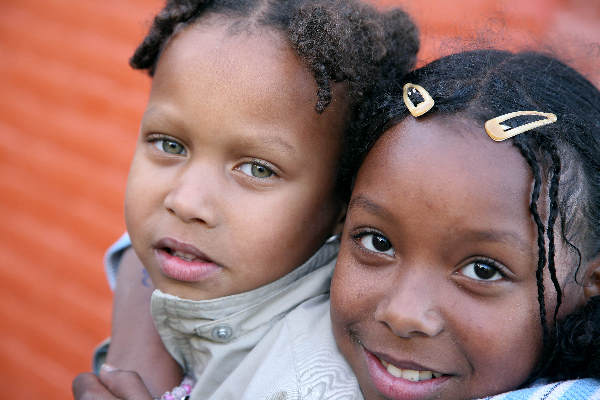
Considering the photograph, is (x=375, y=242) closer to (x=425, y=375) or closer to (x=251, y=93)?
(x=425, y=375)

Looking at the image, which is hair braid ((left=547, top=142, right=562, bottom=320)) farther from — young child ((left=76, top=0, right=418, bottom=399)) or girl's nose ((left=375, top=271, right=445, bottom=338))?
young child ((left=76, top=0, right=418, bottom=399))

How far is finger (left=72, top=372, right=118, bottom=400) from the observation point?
1977mm

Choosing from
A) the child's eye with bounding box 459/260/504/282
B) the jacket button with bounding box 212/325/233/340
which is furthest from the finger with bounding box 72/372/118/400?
the child's eye with bounding box 459/260/504/282

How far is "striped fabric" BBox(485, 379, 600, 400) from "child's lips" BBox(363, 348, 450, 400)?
0.17m

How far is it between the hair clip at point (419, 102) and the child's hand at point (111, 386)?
1.17 meters

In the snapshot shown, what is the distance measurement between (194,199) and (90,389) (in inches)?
28.6

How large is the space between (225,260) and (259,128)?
0.40 meters

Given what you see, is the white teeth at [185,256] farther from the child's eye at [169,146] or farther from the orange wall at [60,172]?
the orange wall at [60,172]

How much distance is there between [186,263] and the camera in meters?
1.93

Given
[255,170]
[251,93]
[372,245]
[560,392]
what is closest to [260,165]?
[255,170]

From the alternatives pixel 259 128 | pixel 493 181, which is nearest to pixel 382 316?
pixel 493 181

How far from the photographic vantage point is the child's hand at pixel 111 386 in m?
1.97

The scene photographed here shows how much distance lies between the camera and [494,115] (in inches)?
62.7

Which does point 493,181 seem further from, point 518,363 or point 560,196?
point 518,363
